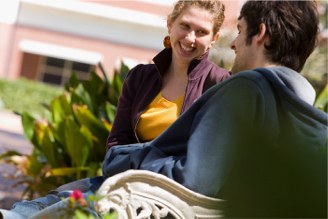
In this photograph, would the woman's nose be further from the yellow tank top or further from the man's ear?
the man's ear

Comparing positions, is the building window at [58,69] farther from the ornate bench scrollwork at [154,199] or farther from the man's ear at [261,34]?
the ornate bench scrollwork at [154,199]

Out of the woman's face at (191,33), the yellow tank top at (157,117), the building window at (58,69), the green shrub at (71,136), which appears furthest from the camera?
the building window at (58,69)

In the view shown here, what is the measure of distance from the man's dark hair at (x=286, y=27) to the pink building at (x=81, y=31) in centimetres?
2634

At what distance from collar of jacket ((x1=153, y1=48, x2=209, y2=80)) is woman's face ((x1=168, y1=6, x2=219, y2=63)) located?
0.08 ft

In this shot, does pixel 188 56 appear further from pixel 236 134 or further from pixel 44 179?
pixel 44 179

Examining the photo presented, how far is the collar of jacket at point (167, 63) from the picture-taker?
134 inches

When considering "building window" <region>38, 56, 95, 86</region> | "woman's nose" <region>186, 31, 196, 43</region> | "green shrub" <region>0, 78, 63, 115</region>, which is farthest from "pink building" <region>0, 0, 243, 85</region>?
"woman's nose" <region>186, 31, 196, 43</region>

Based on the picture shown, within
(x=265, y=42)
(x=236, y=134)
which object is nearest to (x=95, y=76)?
(x=265, y=42)

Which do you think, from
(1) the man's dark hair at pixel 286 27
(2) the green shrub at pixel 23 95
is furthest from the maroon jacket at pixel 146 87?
(2) the green shrub at pixel 23 95

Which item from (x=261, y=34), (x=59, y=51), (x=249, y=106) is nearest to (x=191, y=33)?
(x=261, y=34)

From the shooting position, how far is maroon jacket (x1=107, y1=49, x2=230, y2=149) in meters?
3.36

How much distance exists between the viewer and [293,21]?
2.80 metres

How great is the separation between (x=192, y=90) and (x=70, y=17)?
2707 cm

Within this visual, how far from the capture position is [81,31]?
30.0 m
